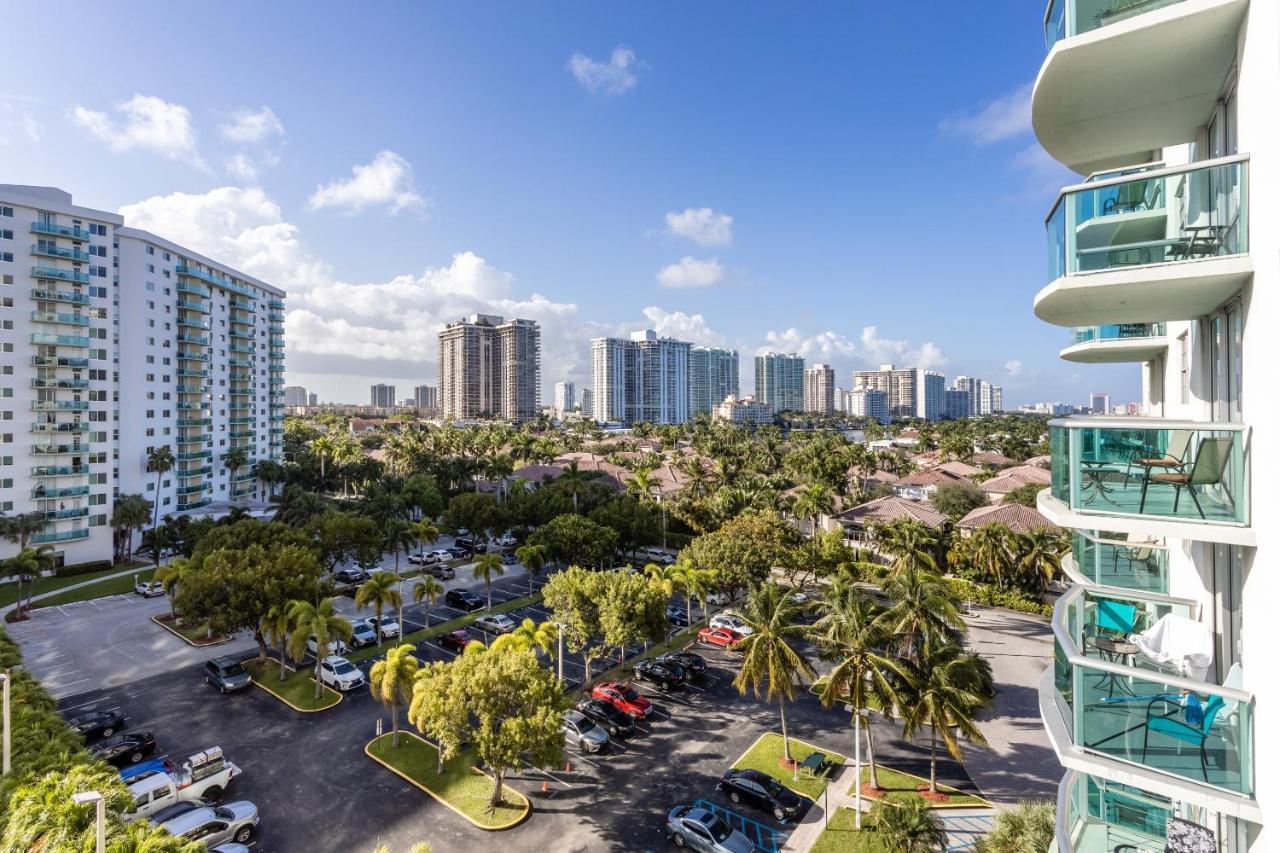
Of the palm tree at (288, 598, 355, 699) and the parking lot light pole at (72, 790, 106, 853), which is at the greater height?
the parking lot light pole at (72, 790, 106, 853)

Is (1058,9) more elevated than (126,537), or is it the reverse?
(1058,9)

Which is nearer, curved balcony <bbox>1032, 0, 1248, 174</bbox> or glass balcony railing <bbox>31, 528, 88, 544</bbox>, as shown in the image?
curved balcony <bbox>1032, 0, 1248, 174</bbox>

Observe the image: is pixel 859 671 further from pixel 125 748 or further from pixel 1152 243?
pixel 125 748

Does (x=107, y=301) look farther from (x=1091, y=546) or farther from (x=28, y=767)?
(x=1091, y=546)

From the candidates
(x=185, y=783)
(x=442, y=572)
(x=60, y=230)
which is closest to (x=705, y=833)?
(x=185, y=783)

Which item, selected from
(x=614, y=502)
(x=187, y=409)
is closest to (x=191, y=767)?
(x=614, y=502)

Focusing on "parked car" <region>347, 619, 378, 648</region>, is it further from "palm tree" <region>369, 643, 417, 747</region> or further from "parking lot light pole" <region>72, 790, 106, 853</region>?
"parking lot light pole" <region>72, 790, 106, 853</region>

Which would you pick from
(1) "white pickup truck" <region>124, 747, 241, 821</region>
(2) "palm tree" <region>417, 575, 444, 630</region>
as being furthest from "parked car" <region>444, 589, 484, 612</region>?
(1) "white pickup truck" <region>124, 747, 241, 821</region>
